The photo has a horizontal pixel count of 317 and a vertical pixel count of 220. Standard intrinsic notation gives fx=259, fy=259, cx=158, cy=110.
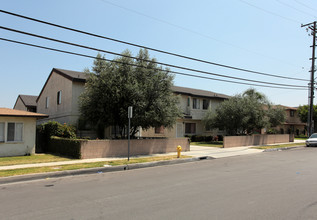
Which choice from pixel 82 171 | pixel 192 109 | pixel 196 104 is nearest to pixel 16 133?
pixel 82 171

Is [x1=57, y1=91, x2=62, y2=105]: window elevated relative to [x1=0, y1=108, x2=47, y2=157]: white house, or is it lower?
elevated

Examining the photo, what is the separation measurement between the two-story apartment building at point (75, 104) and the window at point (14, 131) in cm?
500

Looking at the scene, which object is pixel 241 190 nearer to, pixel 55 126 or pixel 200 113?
pixel 55 126

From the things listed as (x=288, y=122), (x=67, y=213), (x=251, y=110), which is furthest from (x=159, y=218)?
(x=288, y=122)

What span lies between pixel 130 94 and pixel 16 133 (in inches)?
288

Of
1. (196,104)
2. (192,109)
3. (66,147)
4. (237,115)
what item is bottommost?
(66,147)

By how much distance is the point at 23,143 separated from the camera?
15750 millimetres

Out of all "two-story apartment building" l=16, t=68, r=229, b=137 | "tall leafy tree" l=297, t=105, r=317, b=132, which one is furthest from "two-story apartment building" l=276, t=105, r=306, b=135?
"two-story apartment building" l=16, t=68, r=229, b=137

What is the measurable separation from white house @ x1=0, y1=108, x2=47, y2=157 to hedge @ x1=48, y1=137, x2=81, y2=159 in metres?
1.22

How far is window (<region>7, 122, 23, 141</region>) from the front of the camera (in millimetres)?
15367

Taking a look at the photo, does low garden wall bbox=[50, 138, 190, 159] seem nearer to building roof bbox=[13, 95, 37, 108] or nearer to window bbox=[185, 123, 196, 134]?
window bbox=[185, 123, 196, 134]

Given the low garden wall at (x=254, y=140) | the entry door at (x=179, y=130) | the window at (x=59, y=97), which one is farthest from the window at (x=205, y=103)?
the window at (x=59, y=97)

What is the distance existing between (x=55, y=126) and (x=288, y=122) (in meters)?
44.8

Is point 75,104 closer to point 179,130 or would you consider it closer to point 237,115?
point 179,130
